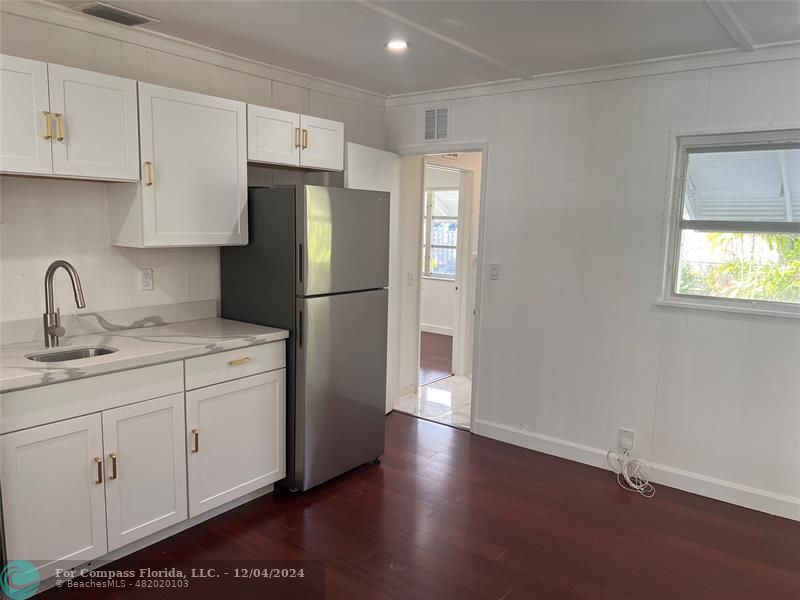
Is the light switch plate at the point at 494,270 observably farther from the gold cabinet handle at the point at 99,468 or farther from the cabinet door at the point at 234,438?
the gold cabinet handle at the point at 99,468

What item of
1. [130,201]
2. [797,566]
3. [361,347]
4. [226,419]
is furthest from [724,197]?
[130,201]

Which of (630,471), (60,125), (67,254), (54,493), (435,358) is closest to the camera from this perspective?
(54,493)

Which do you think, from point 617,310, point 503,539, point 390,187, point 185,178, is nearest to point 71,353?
point 185,178

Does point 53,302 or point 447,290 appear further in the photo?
point 447,290

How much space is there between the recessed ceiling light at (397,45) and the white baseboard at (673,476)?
2558 millimetres

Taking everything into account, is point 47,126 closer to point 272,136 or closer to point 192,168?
point 192,168

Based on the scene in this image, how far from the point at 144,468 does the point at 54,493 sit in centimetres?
37

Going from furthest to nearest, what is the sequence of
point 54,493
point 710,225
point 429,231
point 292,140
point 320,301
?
point 429,231 → point 292,140 → point 710,225 → point 320,301 → point 54,493

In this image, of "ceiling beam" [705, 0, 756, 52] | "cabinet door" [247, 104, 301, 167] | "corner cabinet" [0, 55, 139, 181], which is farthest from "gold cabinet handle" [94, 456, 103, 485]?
"ceiling beam" [705, 0, 756, 52]

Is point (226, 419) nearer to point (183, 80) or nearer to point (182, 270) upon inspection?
point (182, 270)

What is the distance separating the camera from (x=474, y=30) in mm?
2768

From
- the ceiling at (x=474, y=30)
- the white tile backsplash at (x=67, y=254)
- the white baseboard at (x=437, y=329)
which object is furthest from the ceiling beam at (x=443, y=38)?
the white baseboard at (x=437, y=329)

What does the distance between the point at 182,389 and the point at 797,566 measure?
2973mm

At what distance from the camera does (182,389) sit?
2613mm
